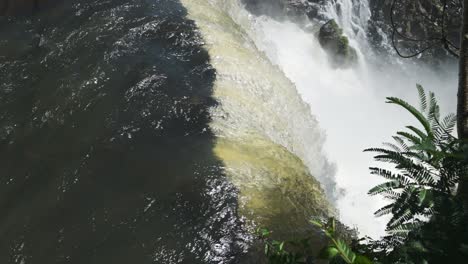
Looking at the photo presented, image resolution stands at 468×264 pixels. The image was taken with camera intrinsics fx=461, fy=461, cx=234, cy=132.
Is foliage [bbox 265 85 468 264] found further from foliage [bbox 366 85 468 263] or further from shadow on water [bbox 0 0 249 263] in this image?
shadow on water [bbox 0 0 249 263]

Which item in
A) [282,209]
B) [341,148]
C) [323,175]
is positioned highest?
[282,209]

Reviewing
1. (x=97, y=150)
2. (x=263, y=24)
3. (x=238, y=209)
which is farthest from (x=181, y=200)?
(x=263, y=24)

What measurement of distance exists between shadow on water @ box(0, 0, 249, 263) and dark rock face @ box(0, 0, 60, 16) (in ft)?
2.49

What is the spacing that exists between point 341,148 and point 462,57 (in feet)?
25.9

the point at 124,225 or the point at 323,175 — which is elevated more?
the point at 124,225

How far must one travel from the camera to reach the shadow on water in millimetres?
3549

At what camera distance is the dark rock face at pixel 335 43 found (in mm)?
12281

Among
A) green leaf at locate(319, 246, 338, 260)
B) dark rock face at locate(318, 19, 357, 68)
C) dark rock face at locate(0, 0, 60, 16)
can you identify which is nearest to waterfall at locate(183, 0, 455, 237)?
dark rock face at locate(318, 19, 357, 68)

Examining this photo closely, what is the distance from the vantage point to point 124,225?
12.0 ft

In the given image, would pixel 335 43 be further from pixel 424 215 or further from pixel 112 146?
pixel 424 215

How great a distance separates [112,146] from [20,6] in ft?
15.5

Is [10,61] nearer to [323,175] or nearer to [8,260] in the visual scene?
[8,260]

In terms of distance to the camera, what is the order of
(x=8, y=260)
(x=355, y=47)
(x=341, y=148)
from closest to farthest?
(x=8, y=260) → (x=341, y=148) → (x=355, y=47)

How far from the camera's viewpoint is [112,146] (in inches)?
179
